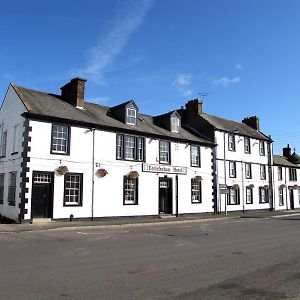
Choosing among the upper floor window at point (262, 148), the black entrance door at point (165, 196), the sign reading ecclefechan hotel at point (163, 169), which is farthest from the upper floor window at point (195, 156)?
the upper floor window at point (262, 148)

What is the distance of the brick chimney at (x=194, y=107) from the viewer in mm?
38625

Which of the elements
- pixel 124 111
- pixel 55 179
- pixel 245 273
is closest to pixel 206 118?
pixel 124 111

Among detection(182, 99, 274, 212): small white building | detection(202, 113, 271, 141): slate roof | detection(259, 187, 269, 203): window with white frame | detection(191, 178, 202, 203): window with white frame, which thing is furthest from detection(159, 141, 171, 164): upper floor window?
detection(259, 187, 269, 203): window with white frame

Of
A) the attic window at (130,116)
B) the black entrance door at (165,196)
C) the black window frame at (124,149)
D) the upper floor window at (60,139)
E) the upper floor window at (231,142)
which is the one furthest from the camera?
the upper floor window at (231,142)

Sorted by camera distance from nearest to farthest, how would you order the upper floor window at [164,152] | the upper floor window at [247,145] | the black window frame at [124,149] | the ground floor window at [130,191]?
the black window frame at [124,149] < the ground floor window at [130,191] < the upper floor window at [164,152] < the upper floor window at [247,145]

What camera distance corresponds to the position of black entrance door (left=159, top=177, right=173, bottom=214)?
100 ft

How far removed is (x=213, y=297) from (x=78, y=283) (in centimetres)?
271

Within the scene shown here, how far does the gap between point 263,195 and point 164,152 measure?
16.5m

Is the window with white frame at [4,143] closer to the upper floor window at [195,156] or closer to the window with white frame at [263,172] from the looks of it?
the upper floor window at [195,156]

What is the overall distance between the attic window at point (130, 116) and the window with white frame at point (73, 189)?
6361 millimetres

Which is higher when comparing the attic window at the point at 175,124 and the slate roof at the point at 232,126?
the slate roof at the point at 232,126

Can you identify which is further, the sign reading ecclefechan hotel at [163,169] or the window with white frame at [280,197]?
the window with white frame at [280,197]

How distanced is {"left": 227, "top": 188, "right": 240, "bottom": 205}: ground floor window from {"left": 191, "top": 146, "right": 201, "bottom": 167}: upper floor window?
19.0ft

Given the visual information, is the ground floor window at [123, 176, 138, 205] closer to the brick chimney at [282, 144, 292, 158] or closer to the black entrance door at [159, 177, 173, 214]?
the black entrance door at [159, 177, 173, 214]
